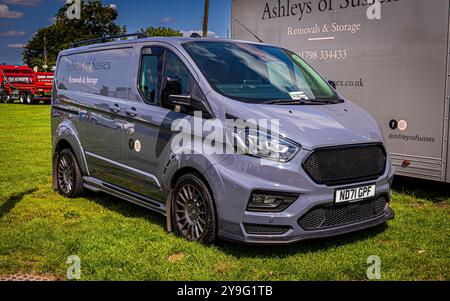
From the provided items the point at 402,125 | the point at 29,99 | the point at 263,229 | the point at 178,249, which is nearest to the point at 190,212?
the point at 178,249

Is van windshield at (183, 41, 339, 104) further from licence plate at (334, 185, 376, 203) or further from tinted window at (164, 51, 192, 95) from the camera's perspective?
licence plate at (334, 185, 376, 203)

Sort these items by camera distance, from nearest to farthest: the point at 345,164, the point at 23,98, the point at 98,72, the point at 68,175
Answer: the point at 345,164
the point at 98,72
the point at 68,175
the point at 23,98

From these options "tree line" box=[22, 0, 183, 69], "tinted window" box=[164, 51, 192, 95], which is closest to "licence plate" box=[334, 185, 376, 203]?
"tinted window" box=[164, 51, 192, 95]

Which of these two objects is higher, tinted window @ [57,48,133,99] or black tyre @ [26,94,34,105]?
tinted window @ [57,48,133,99]

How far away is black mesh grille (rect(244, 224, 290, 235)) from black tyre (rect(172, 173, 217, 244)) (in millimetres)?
382

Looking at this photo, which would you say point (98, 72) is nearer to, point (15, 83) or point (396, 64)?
point (396, 64)

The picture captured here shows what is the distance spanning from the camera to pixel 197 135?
5.43 m

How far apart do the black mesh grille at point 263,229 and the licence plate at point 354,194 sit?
1.84 ft

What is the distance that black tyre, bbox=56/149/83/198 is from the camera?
779 centimetres

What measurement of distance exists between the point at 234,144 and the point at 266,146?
300mm

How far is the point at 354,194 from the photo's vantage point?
5191mm

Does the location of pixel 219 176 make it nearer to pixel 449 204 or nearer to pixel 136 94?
pixel 136 94

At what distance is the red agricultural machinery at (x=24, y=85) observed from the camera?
3866 cm

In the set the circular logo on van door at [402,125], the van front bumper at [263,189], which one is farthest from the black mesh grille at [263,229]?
the circular logo on van door at [402,125]
